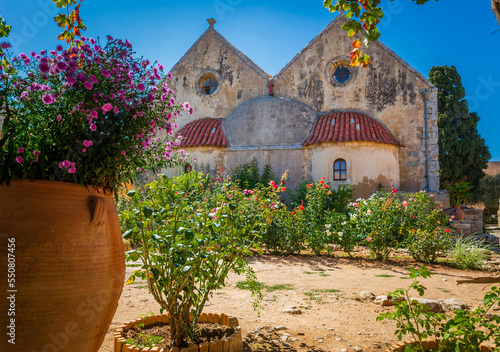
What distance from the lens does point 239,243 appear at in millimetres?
3051

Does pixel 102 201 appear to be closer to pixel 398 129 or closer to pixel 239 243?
pixel 239 243

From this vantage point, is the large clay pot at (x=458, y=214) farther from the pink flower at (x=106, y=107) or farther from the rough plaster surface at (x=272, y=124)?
the pink flower at (x=106, y=107)

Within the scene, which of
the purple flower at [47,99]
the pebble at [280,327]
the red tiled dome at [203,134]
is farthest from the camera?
the red tiled dome at [203,134]

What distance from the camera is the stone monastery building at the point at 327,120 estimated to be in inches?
517

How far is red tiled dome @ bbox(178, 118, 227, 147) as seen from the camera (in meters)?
14.1

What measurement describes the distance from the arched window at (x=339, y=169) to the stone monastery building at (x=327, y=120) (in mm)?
35

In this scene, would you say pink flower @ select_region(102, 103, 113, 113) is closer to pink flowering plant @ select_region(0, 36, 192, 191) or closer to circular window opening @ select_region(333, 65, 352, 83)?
pink flowering plant @ select_region(0, 36, 192, 191)

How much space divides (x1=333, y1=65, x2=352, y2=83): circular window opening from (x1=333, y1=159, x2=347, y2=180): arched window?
3524mm

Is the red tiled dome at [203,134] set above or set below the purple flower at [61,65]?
above

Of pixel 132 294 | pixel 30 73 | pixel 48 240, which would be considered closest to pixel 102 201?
pixel 48 240

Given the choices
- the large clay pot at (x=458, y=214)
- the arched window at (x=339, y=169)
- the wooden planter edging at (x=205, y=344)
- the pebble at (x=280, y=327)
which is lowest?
the pebble at (x=280, y=327)

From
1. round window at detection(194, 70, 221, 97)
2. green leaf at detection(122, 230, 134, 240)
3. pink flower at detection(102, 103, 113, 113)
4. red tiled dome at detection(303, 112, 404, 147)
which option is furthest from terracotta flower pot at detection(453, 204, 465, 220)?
pink flower at detection(102, 103, 113, 113)

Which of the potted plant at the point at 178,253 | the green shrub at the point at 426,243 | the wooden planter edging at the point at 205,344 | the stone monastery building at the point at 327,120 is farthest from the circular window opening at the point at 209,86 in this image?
the wooden planter edging at the point at 205,344

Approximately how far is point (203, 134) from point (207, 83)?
280 cm
